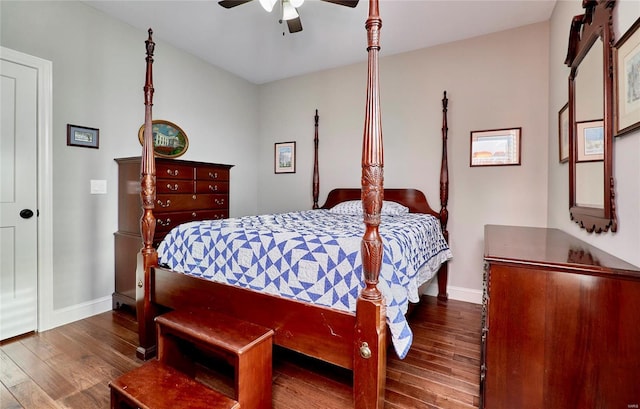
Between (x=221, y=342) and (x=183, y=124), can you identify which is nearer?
(x=221, y=342)

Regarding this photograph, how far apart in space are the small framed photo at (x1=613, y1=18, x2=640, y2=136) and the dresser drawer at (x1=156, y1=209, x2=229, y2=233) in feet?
10.8

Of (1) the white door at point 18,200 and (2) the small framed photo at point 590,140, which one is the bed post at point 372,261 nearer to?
(2) the small framed photo at point 590,140

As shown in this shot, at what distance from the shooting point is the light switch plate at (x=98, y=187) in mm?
2811

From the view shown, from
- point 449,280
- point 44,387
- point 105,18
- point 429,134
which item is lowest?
point 44,387

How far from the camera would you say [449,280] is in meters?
3.40

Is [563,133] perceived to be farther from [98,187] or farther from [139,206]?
[98,187]

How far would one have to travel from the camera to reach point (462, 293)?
3.30 meters

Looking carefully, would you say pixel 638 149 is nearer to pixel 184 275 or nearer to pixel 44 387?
pixel 184 275

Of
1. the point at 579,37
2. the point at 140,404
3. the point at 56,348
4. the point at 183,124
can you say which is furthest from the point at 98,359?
the point at 579,37

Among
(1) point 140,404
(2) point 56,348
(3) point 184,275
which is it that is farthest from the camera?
(2) point 56,348

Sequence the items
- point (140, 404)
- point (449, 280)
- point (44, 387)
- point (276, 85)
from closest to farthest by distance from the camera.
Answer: point (140, 404) < point (44, 387) < point (449, 280) < point (276, 85)

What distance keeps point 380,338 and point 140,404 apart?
1040 mm

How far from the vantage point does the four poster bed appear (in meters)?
1.31

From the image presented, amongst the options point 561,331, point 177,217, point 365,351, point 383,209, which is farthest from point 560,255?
point 177,217
